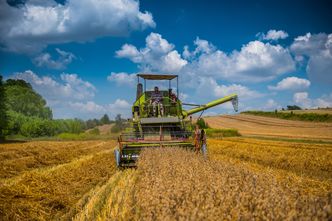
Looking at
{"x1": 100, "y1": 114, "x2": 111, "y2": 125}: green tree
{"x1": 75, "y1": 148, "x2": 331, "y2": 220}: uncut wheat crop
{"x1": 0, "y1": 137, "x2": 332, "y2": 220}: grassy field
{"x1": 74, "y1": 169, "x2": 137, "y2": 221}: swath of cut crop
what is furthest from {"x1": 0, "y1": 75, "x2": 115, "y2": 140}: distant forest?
{"x1": 75, "y1": 148, "x2": 331, "y2": 220}: uncut wheat crop

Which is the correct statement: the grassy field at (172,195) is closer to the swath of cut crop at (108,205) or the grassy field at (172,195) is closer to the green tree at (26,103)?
the swath of cut crop at (108,205)

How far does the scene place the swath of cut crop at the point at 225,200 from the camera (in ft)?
11.3

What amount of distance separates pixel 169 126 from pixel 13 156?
951 cm

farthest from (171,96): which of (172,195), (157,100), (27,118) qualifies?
(27,118)

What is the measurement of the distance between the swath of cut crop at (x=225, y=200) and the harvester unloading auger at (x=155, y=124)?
650cm

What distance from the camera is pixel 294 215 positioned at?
324 centimetres

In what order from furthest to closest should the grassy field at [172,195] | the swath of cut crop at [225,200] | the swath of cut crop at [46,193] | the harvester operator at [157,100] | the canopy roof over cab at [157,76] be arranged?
the canopy roof over cab at [157,76], the harvester operator at [157,100], the swath of cut crop at [46,193], the grassy field at [172,195], the swath of cut crop at [225,200]

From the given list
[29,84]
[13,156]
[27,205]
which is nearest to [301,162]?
[27,205]

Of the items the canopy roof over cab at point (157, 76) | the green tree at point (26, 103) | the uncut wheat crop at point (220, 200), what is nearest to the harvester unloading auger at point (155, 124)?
the canopy roof over cab at point (157, 76)

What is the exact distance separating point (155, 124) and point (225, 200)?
389 inches

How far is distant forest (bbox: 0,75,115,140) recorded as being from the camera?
3831 cm

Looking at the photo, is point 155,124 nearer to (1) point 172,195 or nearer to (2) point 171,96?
(2) point 171,96

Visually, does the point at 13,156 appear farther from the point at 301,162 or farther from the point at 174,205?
the point at 174,205

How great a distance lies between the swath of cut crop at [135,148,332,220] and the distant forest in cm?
3561
